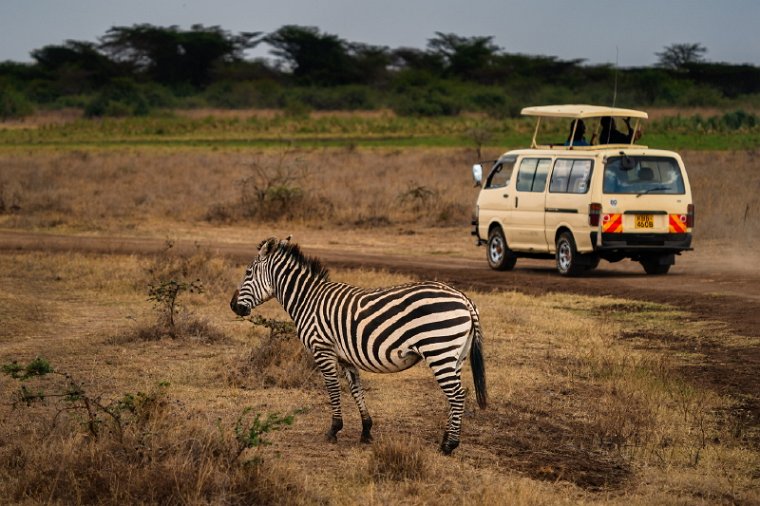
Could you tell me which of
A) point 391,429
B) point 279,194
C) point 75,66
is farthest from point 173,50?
point 391,429

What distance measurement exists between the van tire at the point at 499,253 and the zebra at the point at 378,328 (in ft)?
35.4

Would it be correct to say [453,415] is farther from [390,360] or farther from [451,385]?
[390,360]

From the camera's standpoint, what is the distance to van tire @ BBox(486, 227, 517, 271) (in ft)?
65.5

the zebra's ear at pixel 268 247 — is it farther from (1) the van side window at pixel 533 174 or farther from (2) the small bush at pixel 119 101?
(2) the small bush at pixel 119 101

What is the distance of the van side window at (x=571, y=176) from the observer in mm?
18156

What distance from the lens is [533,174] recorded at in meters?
19.2

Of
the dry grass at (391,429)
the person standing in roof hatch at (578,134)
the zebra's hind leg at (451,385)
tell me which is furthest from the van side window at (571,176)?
the zebra's hind leg at (451,385)

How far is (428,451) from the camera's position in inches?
335

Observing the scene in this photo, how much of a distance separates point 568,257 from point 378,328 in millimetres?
10791

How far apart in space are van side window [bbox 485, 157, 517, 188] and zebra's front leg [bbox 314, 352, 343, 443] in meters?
11.3

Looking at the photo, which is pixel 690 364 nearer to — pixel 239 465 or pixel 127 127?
pixel 239 465

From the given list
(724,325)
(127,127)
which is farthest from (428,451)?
(127,127)

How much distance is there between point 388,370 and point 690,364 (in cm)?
468

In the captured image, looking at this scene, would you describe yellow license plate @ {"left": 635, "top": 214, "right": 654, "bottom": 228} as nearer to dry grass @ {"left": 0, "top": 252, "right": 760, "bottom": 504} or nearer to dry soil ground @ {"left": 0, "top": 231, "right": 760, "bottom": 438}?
dry soil ground @ {"left": 0, "top": 231, "right": 760, "bottom": 438}
